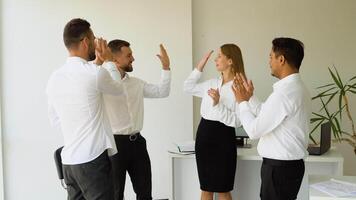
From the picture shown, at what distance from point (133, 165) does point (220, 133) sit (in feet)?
2.24

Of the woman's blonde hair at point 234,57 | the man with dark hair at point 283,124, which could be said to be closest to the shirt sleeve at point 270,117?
the man with dark hair at point 283,124

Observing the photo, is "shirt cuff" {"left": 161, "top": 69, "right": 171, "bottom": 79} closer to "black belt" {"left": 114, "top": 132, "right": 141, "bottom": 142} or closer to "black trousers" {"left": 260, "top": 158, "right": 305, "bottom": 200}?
"black belt" {"left": 114, "top": 132, "right": 141, "bottom": 142}

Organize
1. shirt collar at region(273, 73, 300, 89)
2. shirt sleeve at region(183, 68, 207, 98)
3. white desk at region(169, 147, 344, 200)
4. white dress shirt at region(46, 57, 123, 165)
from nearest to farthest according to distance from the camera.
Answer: white dress shirt at region(46, 57, 123, 165)
shirt collar at region(273, 73, 300, 89)
shirt sleeve at region(183, 68, 207, 98)
white desk at region(169, 147, 344, 200)

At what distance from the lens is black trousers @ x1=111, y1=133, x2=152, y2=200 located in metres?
A: 3.20

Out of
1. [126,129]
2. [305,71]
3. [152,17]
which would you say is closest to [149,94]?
[126,129]

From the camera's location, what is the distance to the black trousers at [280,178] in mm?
2639

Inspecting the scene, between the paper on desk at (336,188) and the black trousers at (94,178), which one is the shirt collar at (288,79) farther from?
the black trousers at (94,178)

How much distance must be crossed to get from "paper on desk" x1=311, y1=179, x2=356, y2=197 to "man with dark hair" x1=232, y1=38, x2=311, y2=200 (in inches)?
10.8

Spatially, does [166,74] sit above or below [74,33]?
below

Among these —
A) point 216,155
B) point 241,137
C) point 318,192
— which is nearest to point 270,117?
point 318,192

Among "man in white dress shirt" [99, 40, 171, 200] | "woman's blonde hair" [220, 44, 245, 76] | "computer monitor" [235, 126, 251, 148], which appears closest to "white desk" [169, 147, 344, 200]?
"computer monitor" [235, 126, 251, 148]

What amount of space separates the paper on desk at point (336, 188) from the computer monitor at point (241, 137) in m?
1.35

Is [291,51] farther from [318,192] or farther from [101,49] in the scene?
[101,49]

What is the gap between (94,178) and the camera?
2.50m
